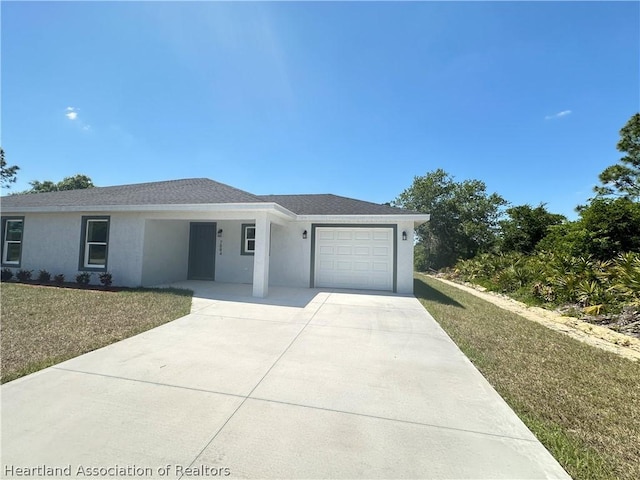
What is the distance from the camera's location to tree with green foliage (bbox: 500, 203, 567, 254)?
15758 mm

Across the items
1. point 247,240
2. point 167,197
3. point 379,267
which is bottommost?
point 379,267

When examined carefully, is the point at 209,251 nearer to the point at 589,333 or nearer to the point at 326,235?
the point at 326,235

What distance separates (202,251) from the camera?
11617 millimetres

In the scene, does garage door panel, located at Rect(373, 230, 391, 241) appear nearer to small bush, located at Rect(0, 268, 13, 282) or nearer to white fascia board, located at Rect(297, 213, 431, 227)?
white fascia board, located at Rect(297, 213, 431, 227)

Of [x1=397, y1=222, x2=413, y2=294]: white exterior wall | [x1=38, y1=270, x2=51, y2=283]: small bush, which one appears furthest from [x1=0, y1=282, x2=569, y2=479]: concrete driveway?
[x1=38, y1=270, x2=51, y2=283]: small bush

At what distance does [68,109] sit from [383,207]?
1545cm

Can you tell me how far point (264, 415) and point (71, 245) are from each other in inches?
463

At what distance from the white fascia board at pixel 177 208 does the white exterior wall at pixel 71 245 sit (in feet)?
1.38

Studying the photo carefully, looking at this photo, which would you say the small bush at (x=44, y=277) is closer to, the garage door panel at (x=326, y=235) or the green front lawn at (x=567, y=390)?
the garage door panel at (x=326, y=235)

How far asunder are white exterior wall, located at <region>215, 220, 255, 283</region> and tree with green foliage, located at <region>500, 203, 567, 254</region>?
53.6ft

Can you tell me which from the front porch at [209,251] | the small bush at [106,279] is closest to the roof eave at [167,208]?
the front porch at [209,251]

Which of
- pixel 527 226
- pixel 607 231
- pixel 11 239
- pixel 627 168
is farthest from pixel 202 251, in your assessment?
pixel 627 168

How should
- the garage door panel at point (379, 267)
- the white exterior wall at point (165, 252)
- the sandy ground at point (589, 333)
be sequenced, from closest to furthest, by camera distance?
1. the sandy ground at point (589, 333)
2. the white exterior wall at point (165, 252)
3. the garage door panel at point (379, 267)

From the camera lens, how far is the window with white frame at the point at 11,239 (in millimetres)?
10656
